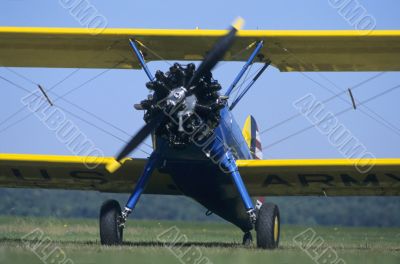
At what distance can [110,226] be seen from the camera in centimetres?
1134

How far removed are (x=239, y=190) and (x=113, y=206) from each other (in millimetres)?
1540

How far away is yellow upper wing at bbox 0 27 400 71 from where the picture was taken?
12.4 m

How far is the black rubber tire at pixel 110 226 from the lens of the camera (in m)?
11.3

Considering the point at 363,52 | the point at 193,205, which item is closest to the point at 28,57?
the point at 363,52

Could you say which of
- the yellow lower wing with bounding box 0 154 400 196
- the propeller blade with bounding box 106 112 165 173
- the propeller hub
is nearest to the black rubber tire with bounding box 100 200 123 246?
the propeller blade with bounding box 106 112 165 173

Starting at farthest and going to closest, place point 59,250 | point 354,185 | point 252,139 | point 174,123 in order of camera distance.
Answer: point 252,139
point 354,185
point 174,123
point 59,250

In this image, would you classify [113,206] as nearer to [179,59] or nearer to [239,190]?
[239,190]

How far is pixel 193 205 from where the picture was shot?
2358 cm

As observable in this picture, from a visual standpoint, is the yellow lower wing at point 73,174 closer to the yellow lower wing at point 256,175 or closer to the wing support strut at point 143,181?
the yellow lower wing at point 256,175

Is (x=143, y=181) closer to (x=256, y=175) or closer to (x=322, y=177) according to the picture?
(x=256, y=175)

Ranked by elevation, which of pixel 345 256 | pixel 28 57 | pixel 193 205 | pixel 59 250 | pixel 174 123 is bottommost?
pixel 59 250

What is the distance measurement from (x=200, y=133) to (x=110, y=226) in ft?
5.08

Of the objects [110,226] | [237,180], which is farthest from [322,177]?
[110,226]

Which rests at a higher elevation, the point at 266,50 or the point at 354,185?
the point at 266,50
